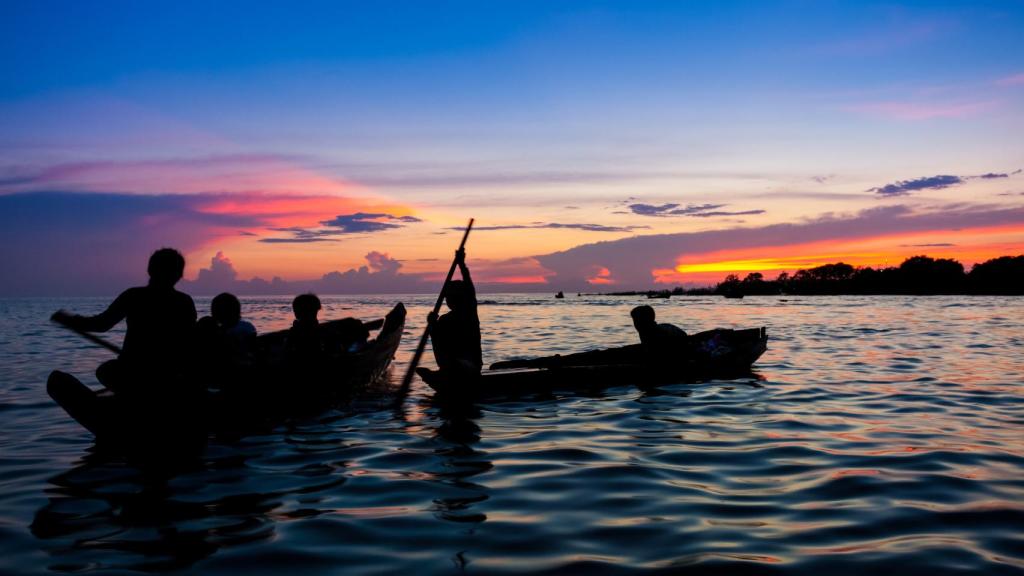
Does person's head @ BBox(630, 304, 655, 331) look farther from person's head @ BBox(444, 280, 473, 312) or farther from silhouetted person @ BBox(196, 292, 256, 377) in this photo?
silhouetted person @ BBox(196, 292, 256, 377)

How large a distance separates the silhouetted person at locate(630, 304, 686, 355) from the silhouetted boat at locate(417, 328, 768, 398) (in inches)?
10.1

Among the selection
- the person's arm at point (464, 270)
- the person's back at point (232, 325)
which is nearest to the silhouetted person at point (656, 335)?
the person's arm at point (464, 270)

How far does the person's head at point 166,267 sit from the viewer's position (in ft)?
24.7

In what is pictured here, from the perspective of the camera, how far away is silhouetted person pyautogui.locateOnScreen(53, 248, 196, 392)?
297 inches

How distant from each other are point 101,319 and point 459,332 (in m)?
5.62

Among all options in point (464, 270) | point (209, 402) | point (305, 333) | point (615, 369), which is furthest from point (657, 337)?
point (209, 402)

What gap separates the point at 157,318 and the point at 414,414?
423 cm

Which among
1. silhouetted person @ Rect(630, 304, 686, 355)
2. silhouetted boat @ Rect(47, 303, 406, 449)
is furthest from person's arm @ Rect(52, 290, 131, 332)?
silhouetted person @ Rect(630, 304, 686, 355)

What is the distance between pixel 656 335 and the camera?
13.5m

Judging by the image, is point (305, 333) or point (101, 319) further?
point (305, 333)

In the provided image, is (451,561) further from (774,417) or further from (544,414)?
(774,417)

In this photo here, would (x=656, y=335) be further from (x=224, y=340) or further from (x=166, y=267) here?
(x=166, y=267)

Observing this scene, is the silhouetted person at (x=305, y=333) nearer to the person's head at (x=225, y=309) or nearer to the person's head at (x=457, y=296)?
the person's head at (x=225, y=309)

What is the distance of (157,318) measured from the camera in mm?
7625
